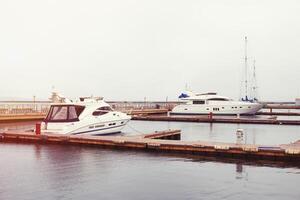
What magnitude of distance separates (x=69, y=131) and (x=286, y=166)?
14.5 meters

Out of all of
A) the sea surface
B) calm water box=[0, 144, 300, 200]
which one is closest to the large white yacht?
the sea surface

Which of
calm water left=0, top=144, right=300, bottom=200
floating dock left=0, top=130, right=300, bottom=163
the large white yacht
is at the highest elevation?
the large white yacht

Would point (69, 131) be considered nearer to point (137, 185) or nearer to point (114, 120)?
point (114, 120)

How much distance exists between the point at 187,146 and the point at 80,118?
32.7 ft

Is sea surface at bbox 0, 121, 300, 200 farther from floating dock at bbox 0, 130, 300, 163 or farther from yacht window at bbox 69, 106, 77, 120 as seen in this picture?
yacht window at bbox 69, 106, 77, 120

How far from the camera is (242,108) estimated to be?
6888 cm

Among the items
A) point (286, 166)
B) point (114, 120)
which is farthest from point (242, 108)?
point (286, 166)

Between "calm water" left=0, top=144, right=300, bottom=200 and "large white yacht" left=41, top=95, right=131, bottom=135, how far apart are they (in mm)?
6565

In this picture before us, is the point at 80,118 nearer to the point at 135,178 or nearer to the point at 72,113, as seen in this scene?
the point at 72,113

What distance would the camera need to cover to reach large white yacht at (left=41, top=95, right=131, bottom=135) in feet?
85.9

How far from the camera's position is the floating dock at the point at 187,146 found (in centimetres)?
1759

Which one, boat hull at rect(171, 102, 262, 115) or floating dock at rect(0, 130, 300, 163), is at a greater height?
boat hull at rect(171, 102, 262, 115)

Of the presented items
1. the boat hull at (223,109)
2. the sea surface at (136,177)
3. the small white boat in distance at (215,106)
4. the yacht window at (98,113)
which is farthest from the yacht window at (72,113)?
the small white boat in distance at (215,106)

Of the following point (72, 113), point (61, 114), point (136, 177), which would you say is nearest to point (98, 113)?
point (72, 113)
